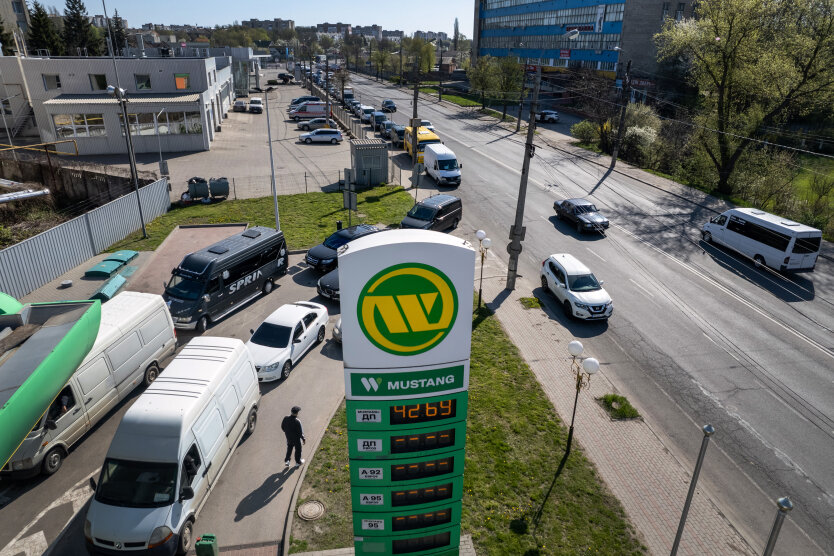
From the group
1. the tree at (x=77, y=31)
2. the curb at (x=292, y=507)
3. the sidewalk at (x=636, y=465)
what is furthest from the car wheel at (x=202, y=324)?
the tree at (x=77, y=31)

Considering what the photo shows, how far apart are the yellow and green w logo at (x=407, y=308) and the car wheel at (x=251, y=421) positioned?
20.9ft

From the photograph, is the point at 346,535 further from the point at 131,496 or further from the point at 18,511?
the point at 18,511

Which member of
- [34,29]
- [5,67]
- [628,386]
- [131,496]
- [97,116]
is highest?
[34,29]

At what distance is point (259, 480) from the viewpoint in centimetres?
1083

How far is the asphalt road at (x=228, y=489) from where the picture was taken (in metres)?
9.51

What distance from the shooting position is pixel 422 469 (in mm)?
8016

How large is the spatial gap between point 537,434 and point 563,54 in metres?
72.3

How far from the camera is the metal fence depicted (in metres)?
18.0

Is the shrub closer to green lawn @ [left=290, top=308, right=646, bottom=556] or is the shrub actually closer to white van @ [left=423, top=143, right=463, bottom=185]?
white van @ [left=423, top=143, right=463, bottom=185]

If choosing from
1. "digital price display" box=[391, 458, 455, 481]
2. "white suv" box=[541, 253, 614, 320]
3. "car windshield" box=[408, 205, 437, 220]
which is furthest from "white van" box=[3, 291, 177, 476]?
"white suv" box=[541, 253, 614, 320]

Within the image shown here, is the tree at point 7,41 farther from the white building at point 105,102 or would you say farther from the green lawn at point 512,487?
the green lawn at point 512,487

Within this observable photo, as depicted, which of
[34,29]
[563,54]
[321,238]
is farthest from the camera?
[563,54]

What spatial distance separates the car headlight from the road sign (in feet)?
11.2

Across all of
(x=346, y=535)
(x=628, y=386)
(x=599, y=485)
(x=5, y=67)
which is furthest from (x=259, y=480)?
(x=5, y=67)
